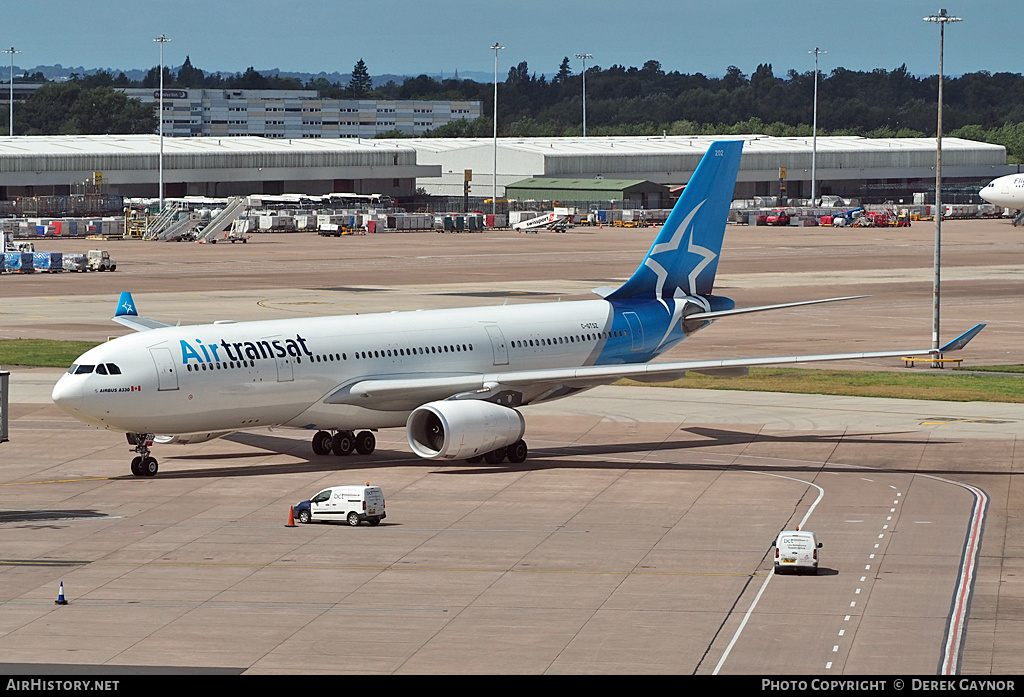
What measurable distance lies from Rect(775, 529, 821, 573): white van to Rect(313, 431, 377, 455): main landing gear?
17.7m

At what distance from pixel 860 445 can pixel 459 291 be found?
58.5 meters

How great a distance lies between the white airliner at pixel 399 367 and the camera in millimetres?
42188

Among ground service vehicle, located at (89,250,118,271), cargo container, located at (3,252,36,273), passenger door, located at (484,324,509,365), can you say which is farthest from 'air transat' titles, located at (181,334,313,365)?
cargo container, located at (3,252,36,273)

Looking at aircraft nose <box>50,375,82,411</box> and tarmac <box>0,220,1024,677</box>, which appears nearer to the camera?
tarmac <box>0,220,1024,677</box>

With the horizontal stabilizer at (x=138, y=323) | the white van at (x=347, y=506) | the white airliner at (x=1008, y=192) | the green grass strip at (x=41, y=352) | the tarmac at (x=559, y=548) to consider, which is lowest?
the tarmac at (x=559, y=548)

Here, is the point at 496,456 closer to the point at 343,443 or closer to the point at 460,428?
the point at 460,428

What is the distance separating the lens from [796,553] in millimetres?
32500

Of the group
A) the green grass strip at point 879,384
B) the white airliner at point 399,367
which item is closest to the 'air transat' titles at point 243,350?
the white airliner at point 399,367

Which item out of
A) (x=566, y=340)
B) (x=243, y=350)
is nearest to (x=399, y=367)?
(x=243, y=350)

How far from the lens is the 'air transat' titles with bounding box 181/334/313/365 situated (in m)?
42.7

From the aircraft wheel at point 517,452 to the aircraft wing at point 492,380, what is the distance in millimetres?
1765

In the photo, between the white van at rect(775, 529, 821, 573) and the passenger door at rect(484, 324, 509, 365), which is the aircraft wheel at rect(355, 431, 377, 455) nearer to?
the passenger door at rect(484, 324, 509, 365)

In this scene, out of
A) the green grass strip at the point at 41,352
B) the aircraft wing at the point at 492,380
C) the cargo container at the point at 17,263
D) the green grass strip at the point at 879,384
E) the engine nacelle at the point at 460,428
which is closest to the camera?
the engine nacelle at the point at 460,428

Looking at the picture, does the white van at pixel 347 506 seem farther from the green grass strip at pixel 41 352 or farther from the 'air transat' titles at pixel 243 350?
the green grass strip at pixel 41 352
